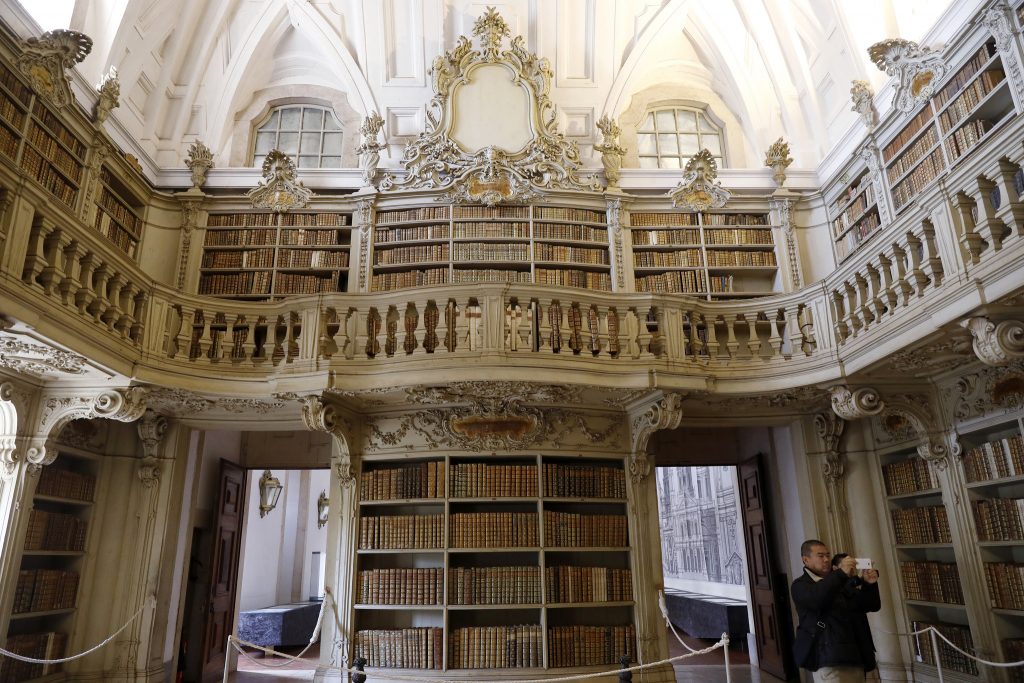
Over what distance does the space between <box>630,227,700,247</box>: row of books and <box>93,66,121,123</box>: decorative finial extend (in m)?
5.14

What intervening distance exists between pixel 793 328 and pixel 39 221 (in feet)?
18.2

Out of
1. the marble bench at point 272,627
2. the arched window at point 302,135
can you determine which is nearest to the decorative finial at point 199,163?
the arched window at point 302,135

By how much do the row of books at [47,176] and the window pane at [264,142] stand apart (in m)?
2.44

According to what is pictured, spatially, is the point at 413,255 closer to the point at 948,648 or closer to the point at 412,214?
the point at 412,214

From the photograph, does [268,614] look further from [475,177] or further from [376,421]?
[475,177]

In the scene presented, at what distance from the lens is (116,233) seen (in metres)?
6.62

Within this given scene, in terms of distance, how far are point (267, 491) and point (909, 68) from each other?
904 centimetres

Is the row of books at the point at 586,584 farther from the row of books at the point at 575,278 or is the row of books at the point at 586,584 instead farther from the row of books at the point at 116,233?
the row of books at the point at 116,233

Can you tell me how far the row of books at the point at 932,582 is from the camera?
543 cm

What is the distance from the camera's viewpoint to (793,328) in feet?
19.1

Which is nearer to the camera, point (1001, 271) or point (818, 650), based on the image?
point (818, 650)

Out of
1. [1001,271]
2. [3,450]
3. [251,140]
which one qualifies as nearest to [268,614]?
[3,450]

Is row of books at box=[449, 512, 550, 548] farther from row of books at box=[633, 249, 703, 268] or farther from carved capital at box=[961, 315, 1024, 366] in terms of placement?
carved capital at box=[961, 315, 1024, 366]

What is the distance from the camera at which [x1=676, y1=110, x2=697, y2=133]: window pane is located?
8312 millimetres
